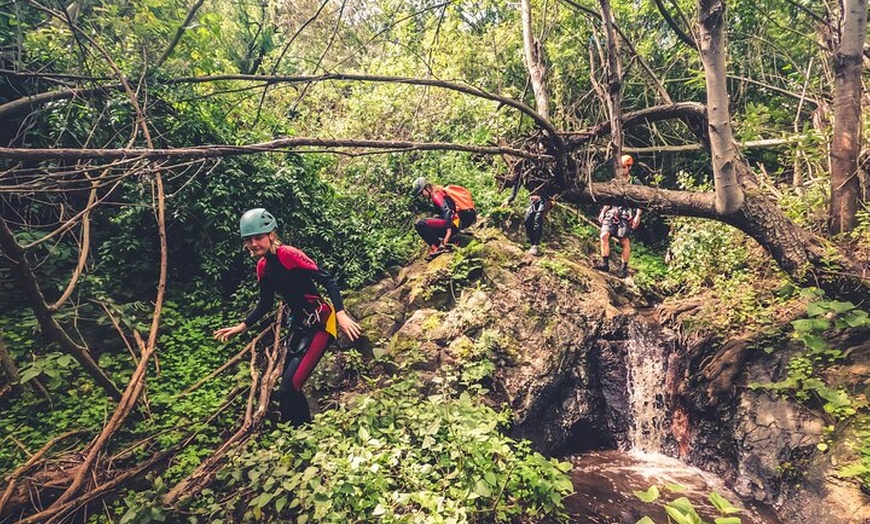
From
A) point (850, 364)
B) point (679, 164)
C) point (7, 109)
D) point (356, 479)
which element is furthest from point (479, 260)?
point (679, 164)

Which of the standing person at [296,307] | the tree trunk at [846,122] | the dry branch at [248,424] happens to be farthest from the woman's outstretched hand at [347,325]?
the tree trunk at [846,122]

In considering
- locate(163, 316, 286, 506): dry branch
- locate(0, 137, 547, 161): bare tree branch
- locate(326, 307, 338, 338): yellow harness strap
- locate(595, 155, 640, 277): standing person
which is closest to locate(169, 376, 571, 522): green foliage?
locate(163, 316, 286, 506): dry branch

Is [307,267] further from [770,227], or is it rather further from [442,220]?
[770,227]

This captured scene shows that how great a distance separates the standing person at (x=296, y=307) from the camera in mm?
3867

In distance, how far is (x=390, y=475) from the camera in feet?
10.7

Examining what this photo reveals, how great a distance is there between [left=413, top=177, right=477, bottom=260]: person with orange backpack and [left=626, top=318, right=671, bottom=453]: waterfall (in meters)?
3.36

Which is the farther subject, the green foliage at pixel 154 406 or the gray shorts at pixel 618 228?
the gray shorts at pixel 618 228

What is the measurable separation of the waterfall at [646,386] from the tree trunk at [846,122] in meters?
2.70

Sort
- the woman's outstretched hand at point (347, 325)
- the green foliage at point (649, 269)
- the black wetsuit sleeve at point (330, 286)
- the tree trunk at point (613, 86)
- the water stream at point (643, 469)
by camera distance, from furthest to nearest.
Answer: the green foliage at point (649, 269) → the water stream at point (643, 469) → the black wetsuit sleeve at point (330, 286) → the woman's outstretched hand at point (347, 325) → the tree trunk at point (613, 86)

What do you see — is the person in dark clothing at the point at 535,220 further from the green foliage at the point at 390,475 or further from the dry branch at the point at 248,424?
the dry branch at the point at 248,424

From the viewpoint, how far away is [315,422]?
390cm

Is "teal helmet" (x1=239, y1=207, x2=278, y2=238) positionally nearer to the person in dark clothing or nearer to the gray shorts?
the person in dark clothing

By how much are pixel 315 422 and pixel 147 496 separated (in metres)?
1.40

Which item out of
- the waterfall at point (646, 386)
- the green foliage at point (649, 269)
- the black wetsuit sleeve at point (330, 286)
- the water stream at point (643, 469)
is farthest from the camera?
the green foliage at point (649, 269)
